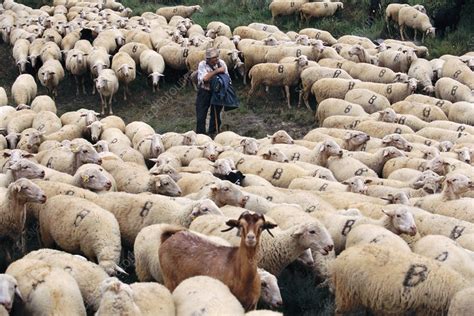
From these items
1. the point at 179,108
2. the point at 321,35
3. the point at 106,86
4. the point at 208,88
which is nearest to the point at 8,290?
the point at 208,88

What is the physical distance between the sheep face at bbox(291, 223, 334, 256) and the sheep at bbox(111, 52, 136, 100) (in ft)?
34.1

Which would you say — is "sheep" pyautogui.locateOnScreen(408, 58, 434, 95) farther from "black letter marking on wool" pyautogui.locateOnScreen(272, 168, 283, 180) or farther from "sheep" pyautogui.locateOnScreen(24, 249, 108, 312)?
"sheep" pyautogui.locateOnScreen(24, 249, 108, 312)

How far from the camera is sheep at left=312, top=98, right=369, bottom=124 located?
588 inches

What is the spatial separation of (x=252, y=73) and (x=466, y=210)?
8.63 metres

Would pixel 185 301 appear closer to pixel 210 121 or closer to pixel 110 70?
pixel 210 121

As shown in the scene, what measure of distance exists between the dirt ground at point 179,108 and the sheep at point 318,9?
5.87 meters

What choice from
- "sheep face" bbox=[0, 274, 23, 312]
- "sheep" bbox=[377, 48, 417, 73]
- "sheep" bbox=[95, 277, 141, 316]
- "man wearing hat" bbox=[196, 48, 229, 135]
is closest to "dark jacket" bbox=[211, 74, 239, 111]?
"man wearing hat" bbox=[196, 48, 229, 135]

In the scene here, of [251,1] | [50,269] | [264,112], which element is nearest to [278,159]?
[264,112]

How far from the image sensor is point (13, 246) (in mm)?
9109

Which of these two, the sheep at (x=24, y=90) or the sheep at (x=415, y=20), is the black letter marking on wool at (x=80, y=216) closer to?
the sheep at (x=24, y=90)

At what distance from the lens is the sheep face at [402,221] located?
826 cm

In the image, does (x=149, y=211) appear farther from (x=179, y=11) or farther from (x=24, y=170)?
(x=179, y=11)

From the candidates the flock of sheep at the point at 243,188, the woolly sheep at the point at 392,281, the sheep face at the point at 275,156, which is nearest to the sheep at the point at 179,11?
the flock of sheep at the point at 243,188

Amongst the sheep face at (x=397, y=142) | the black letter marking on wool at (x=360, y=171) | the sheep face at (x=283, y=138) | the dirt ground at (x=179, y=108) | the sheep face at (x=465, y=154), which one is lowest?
the dirt ground at (x=179, y=108)
